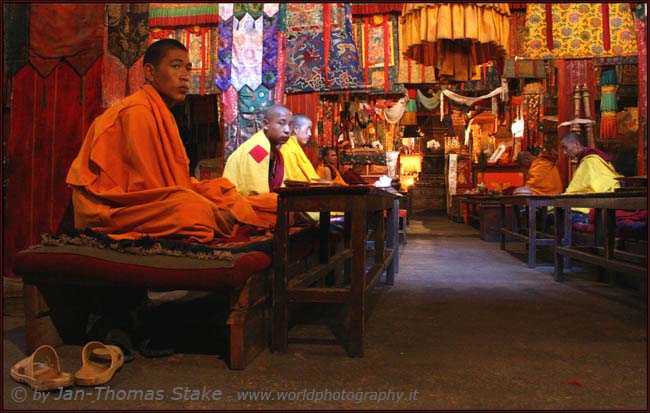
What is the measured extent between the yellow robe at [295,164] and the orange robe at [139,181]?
1.84 metres

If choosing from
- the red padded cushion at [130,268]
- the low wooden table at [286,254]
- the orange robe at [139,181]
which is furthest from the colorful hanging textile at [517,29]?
the red padded cushion at [130,268]

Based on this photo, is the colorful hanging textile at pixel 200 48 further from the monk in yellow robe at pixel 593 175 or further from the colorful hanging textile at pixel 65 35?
the monk in yellow robe at pixel 593 175

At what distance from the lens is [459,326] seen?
2.83 meters

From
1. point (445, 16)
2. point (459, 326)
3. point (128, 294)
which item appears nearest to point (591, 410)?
point (459, 326)

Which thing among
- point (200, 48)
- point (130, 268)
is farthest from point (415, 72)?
point (130, 268)

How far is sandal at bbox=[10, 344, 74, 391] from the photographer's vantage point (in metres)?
1.84

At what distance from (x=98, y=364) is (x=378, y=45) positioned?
8.22m

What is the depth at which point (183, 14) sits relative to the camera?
29.9 ft

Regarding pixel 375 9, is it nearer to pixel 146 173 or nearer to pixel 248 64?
pixel 248 64

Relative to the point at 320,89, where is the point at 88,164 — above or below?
below

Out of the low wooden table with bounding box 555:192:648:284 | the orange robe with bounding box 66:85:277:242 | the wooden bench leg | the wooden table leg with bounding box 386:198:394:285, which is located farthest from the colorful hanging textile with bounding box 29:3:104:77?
the low wooden table with bounding box 555:192:648:284

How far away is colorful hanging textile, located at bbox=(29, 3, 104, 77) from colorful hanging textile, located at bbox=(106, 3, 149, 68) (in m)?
0.12

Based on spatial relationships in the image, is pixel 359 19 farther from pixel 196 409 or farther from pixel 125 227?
pixel 196 409

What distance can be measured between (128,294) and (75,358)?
0.36m
